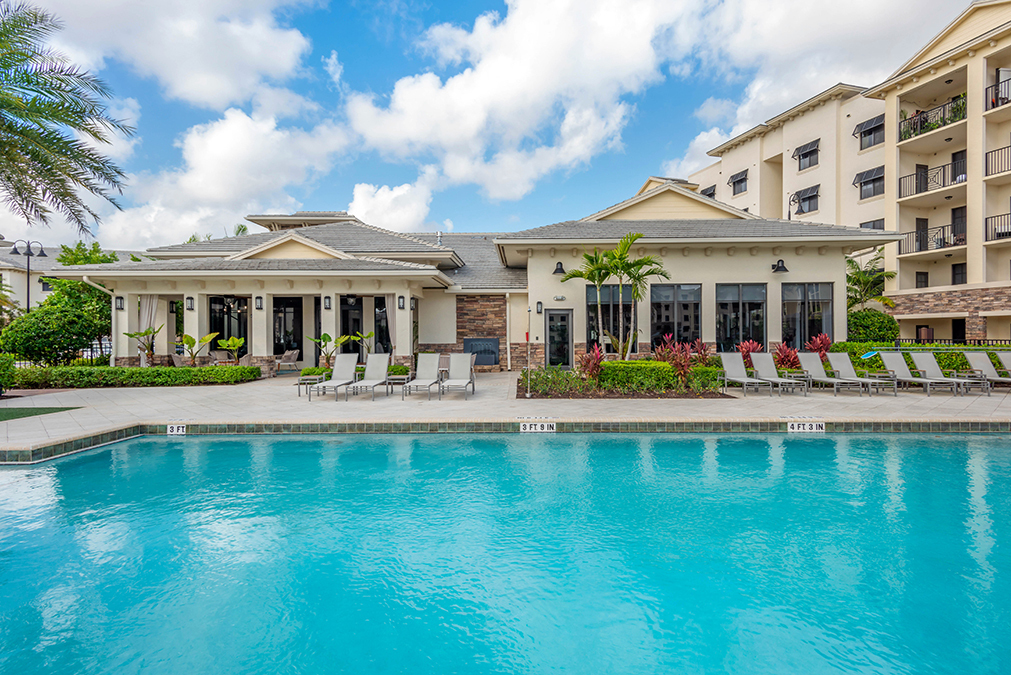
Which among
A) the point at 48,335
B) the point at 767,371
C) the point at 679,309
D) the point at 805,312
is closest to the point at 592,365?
the point at 767,371

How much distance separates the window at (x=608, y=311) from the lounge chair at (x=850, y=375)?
525 centimetres

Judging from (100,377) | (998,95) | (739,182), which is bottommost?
(100,377)

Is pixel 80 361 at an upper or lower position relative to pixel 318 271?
lower

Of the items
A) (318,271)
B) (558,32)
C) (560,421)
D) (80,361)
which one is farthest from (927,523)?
(80,361)

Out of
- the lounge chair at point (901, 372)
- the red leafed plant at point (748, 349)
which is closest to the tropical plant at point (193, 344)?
the red leafed plant at point (748, 349)

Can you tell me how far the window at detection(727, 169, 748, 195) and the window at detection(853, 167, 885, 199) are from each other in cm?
838

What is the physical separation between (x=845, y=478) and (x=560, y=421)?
3.97m

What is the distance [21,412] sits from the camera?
9.48 m

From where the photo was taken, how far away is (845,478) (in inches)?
236

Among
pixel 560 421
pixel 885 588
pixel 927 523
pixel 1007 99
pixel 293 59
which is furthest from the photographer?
pixel 1007 99

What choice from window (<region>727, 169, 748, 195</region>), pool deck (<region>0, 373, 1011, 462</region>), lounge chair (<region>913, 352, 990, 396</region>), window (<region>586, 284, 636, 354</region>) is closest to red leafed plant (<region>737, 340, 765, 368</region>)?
pool deck (<region>0, 373, 1011, 462</region>)

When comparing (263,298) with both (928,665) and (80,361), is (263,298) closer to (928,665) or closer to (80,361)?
(80,361)

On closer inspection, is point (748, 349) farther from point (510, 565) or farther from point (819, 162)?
point (819, 162)

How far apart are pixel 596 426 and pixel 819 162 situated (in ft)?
88.0
